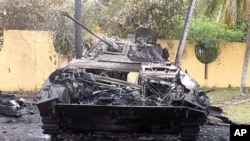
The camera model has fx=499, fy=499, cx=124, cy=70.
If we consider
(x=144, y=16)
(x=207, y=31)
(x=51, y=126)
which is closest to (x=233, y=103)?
(x=207, y=31)

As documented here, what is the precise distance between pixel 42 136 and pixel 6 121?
5.76ft

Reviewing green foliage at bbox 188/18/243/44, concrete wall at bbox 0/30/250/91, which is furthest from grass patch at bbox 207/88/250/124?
concrete wall at bbox 0/30/250/91

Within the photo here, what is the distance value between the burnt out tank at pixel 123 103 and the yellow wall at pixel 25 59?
748cm

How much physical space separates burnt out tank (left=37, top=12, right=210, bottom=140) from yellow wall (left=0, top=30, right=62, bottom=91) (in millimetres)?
7480

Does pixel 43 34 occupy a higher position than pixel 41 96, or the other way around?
pixel 43 34

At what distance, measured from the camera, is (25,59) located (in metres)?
16.2

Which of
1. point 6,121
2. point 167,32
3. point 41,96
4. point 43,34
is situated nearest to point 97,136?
point 41,96

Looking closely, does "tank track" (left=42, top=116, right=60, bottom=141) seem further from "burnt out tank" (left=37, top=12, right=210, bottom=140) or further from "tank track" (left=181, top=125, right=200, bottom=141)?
"tank track" (left=181, top=125, right=200, bottom=141)

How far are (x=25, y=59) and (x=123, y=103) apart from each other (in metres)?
9.14

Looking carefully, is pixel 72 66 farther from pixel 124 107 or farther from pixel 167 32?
pixel 167 32

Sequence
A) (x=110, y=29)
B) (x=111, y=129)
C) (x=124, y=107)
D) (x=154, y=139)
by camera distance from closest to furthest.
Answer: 1. (x=124, y=107)
2. (x=111, y=129)
3. (x=154, y=139)
4. (x=110, y=29)

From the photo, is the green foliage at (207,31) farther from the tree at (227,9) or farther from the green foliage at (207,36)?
the tree at (227,9)

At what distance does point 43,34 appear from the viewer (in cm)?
1636

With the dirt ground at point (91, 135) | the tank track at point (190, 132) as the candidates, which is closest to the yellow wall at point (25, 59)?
the dirt ground at point (91, 135)
